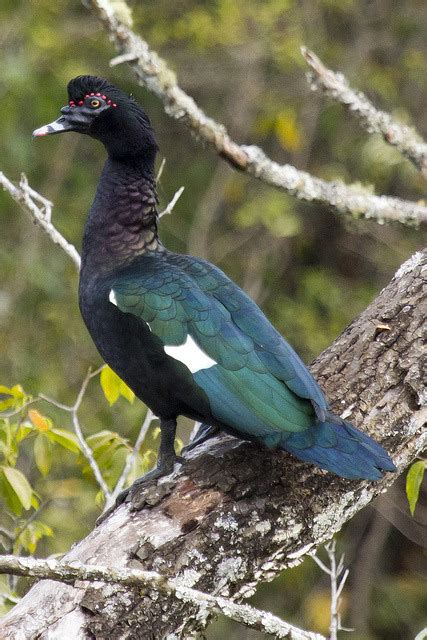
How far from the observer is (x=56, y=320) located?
7328mm

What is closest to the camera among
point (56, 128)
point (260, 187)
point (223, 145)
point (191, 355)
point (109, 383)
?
point (191, 355)

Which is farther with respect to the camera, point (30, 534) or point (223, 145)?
point (30, 534)

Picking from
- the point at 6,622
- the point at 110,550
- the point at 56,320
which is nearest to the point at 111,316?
the point at 110,550

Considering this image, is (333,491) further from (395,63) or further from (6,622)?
(395,63)

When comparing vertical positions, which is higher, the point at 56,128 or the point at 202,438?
the point at 56,128

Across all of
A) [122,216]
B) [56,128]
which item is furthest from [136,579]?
[56,128]

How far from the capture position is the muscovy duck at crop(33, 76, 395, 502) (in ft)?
10.1

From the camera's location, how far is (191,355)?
324cm

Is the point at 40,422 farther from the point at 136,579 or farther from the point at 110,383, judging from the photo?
the point at 136,579

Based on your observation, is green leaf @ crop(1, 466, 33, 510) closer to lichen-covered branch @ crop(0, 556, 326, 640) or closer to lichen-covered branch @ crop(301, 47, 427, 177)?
lichen-covered branch @ crop(0, 556, 326, 640)

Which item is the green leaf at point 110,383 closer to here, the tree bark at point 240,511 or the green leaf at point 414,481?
the tree bark at point 240,511

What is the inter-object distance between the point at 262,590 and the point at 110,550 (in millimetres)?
4937

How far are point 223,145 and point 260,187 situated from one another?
435cm

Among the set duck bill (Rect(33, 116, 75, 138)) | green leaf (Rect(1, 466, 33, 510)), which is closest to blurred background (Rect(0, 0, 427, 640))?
duck bill (Rect(33, 116, 75, 138))
